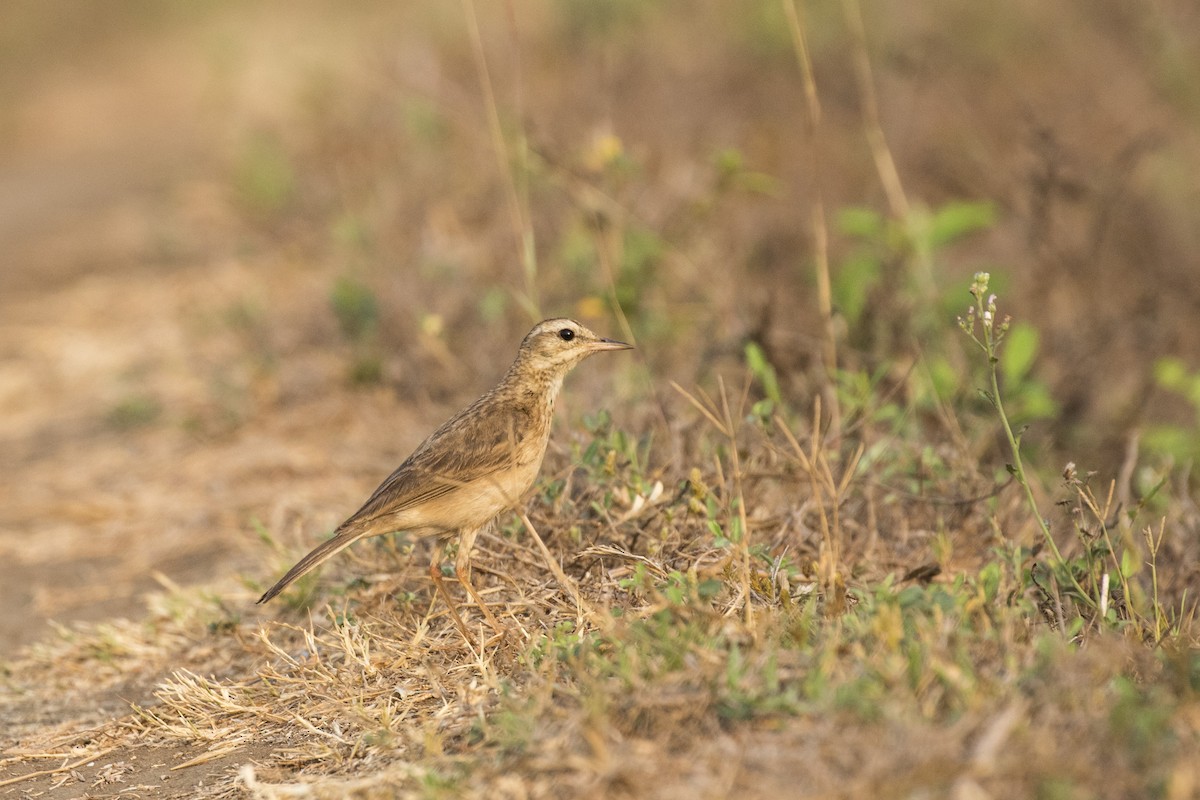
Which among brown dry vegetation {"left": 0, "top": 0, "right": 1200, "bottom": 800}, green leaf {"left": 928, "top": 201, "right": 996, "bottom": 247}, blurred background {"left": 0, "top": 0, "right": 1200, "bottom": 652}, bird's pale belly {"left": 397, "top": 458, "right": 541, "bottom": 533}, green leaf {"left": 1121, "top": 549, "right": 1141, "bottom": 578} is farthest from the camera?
green leaf {"left": 928, "top": 201, "right": 996, "bottom": 247}

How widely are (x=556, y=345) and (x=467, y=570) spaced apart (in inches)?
39.3

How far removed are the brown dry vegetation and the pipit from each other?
20 centimetres

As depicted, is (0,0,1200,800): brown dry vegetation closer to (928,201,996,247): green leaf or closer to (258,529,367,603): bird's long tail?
(928,201,996,247): green leaf

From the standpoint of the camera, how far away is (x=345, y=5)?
2200 centimetres

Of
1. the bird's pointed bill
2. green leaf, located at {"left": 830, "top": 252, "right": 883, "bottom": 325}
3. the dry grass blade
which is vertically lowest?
the dry grass blade

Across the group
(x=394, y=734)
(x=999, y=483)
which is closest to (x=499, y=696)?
(x=394, y=734)

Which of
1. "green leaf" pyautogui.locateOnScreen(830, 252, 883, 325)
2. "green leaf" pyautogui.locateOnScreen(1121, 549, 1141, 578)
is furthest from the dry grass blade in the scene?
"green leaf" pyautogui.locateOnScreen(830, 252, 883, 325)

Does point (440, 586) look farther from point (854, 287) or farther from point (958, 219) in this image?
point (958, 219)

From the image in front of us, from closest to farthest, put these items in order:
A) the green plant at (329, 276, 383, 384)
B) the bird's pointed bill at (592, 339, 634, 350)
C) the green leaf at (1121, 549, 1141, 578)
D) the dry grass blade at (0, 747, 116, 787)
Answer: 1. the dry grass blade at (0, 747, 116, 787)
2. the green leaf at (1121, 549, 1141, 578)
3. the bird's pointed bill at (592, 339, 634, 350)
4. the green plant at (329, 276, 383, 384)

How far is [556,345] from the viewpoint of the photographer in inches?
202

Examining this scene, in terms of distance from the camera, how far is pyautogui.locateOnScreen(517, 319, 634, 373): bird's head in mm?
5113

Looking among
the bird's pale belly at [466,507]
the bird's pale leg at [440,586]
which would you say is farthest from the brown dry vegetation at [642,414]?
the bird's pale belly at [466,507]

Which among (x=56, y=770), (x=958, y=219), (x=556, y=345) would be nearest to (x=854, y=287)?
(x=958, y=219)

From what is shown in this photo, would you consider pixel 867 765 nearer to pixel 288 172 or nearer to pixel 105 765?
pixel 105 765
